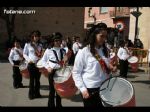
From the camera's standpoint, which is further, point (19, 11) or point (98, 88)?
point (19, 11)

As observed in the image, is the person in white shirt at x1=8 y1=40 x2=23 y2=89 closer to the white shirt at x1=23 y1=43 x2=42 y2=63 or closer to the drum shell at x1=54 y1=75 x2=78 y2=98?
the white shirt at x1=23 y1=43 x2=42 y2=63

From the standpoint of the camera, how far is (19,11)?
126ft

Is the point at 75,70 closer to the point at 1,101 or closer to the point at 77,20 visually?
the point at 1,101

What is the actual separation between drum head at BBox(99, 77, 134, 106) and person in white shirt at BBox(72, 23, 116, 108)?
88 mm

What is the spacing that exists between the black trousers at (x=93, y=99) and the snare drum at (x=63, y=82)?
8.73 feet

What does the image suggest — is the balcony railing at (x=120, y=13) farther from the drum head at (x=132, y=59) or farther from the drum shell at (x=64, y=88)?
the drum shell at (x=64, y=88)

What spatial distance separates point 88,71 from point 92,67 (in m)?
0.07

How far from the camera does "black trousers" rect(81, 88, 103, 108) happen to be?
16.1 ft

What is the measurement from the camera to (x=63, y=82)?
7609 millimetres

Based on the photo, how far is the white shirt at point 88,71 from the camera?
16.0ft

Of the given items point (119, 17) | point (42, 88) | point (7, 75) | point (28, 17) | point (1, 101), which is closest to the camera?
point (1, 101)

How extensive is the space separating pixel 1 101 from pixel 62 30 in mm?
32857

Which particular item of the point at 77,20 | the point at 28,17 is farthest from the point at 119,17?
the point at 28,17

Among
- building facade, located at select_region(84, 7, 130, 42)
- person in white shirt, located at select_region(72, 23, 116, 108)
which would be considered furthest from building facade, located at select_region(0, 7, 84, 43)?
person in white shirt, located at select_region(72, 23, 116, 108)
